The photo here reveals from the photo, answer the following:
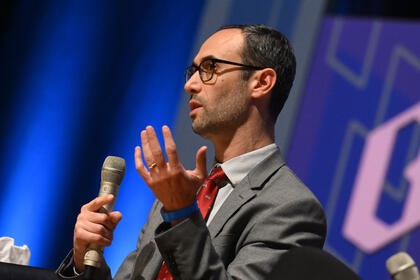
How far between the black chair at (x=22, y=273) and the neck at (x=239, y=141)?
746 millimetres

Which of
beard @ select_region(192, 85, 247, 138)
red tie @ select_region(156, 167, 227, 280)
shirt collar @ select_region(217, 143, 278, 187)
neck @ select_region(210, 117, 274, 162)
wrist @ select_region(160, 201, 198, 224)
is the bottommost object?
red tie @ select_region(156, 167, 227, 280)

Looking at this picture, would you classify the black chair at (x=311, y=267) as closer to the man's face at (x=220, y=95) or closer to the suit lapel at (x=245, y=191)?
the suit lapel at (x=245, y=191)

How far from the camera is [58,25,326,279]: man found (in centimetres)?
119

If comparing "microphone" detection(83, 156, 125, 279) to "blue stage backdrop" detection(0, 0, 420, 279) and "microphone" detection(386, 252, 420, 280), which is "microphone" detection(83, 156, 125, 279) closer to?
"microphone" detection(386, 252, 420, 280)

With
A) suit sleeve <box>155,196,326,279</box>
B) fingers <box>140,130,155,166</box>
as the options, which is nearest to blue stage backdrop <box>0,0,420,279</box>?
suit sleeve <box>155,196,326,279</box>

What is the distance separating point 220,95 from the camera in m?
1.64

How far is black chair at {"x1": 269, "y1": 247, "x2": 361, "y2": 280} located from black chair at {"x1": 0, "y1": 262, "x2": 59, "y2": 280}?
4.15 ft

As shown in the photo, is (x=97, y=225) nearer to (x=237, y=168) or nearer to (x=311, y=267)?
(x=237, y=168)

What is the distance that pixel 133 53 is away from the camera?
139 inches

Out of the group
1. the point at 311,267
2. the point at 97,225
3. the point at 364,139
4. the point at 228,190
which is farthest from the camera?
the point at 364,139

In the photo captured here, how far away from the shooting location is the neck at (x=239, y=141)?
5.39ft

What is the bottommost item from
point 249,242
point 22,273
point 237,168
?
point 22,273

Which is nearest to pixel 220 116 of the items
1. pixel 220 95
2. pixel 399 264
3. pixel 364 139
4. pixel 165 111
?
pixel 220 95

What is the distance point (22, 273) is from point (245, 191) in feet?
2.93
